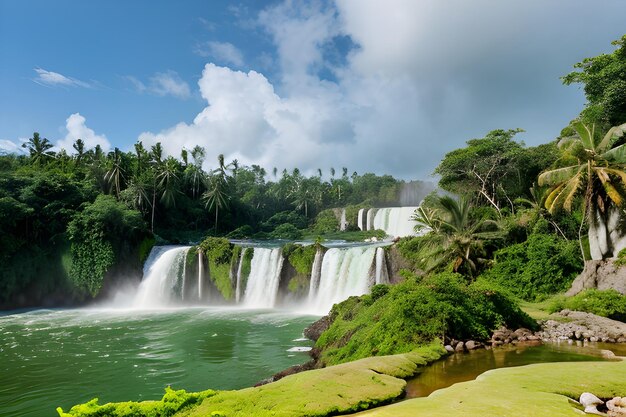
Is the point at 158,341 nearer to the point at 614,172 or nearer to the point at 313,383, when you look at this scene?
the point at 313,383

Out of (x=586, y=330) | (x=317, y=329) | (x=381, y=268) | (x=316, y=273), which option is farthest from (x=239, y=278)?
(x=586, y=330)

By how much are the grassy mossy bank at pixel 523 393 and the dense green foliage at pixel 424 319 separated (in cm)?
272

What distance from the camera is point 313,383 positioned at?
5.59 meters

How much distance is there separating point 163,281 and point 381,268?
14.6 metres

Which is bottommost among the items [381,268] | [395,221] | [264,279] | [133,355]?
[133,355]

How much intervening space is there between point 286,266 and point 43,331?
40.6ft

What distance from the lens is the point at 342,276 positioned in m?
22.1

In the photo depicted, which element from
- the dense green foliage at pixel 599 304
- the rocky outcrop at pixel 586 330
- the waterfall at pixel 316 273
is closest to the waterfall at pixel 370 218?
the waterfall at pixel 316 273

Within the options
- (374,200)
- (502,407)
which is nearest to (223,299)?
(502,407)

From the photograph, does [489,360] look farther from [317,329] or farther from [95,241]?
[95,241]

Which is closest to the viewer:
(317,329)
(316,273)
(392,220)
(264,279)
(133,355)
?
(133,355)

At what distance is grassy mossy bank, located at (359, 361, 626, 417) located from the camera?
4.54m

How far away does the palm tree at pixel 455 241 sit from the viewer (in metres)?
17.6

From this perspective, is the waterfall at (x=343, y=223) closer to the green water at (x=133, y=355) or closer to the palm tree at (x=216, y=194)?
the palm tree at (x=216, y=194)
